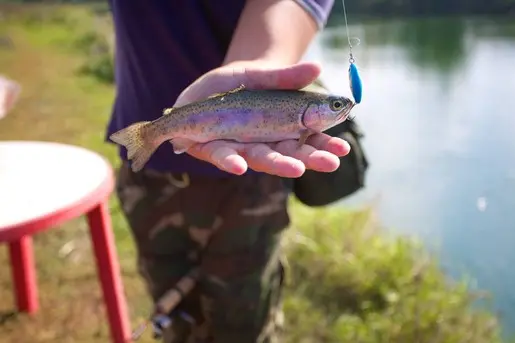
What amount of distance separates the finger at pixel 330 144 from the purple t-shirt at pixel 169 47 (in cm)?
35

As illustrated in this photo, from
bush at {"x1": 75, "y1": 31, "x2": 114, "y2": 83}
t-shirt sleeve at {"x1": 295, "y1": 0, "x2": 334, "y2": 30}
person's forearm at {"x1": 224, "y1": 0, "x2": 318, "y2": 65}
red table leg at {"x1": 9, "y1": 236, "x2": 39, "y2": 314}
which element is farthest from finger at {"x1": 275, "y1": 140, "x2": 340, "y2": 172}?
bush at {"x1": 75, "y1": 31, "x2": 114, "y2": 83}

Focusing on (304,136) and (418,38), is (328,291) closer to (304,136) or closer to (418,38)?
(304,136)

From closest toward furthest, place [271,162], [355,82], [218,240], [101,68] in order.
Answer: [271,162] → [355,82] → [218,240] → [101,68]

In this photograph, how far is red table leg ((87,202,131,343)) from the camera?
175 cm

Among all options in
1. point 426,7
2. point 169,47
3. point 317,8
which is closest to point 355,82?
point 317,8

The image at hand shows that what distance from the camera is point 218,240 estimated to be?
1397mm

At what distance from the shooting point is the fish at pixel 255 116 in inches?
40.8

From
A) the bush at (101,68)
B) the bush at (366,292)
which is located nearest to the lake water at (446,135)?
the bush at (366,292)


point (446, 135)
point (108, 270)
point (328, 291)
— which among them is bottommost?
point (446, 135)

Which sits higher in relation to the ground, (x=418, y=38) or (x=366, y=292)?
(x=366, y=292)

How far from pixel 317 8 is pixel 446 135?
2591mm

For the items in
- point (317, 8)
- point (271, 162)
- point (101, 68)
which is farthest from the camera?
point (101, 68)

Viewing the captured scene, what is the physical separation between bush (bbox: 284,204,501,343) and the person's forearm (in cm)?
103

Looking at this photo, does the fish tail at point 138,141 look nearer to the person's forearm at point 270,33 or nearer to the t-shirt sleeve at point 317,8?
the person's forearm at point 270,33
